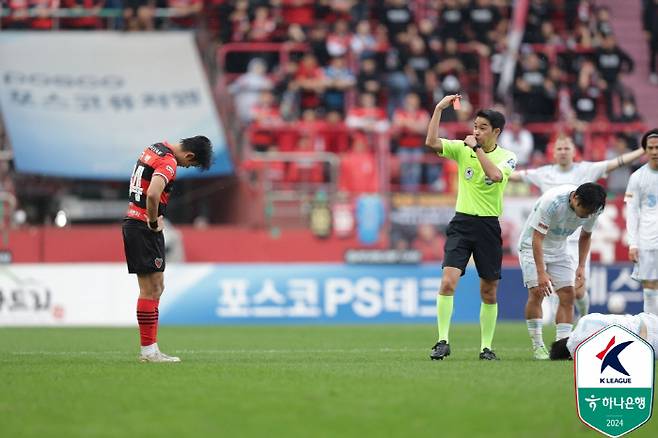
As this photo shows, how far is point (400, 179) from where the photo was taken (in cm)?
2488

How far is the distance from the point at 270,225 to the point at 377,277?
101 inches

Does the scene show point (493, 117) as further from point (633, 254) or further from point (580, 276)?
point (633, 254)

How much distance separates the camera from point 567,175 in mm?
14672

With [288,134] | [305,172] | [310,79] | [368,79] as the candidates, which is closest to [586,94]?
[368,79]

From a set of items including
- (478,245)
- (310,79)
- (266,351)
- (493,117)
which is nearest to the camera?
(493,117)

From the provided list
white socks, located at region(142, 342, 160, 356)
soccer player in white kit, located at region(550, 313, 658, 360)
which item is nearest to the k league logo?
soccer player in white kit, located at region(550, 313, 658, 360)

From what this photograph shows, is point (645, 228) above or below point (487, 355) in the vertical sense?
above

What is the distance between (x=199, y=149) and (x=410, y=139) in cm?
1398

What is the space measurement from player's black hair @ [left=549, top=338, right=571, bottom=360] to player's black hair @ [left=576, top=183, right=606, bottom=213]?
139 centimetres

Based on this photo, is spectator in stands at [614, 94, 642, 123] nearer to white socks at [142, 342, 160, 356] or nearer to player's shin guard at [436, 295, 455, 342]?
player's shin guard at [436, 295, 455, 342]

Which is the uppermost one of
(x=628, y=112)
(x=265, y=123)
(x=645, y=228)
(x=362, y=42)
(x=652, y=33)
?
(x=652, y=33)

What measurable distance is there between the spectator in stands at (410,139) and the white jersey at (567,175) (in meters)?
9.80

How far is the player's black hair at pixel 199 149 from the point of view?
11680 mm

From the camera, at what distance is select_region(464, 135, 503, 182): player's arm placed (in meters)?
11.5
